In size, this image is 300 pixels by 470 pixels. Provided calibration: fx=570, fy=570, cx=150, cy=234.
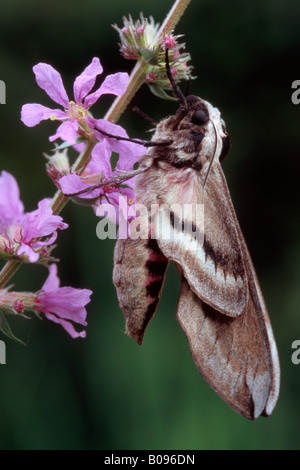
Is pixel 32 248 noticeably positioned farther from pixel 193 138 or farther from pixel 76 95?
pixel 193 138

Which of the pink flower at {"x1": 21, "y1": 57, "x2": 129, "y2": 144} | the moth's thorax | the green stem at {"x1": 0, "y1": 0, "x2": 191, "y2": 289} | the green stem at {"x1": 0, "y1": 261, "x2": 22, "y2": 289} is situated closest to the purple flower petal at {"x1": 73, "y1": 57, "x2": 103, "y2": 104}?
the pink flower at {"x1": 21, "y1": 57, "x2": 129, "y2": 144}

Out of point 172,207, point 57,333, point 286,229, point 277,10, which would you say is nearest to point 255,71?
point 277,10

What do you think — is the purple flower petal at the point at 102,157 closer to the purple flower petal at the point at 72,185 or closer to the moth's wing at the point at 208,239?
the purple flower petal at the point at 72,185

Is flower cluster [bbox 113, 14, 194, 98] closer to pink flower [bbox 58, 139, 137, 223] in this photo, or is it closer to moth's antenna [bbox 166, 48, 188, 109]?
moth's antenna [bbox 166, 48, 188, 109]

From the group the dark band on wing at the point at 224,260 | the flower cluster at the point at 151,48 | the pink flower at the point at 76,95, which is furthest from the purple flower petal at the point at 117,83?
the dark band on wing at the point at 224,260
